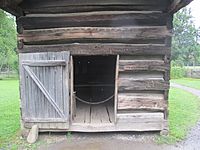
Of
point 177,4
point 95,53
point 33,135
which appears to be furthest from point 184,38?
point 33,135

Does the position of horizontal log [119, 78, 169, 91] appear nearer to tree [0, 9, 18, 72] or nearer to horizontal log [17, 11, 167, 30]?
horizontal log [17, 11, 167, 30]

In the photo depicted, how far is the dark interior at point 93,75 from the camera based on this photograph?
41.1 feet

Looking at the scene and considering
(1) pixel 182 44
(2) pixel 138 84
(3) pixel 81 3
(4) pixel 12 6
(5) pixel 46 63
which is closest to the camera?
(4) pixel 12 6

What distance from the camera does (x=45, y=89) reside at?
21.1ft

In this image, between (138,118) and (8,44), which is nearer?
(138,118)

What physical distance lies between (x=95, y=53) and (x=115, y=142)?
6.98ft

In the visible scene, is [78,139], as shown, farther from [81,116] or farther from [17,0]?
[17,0]

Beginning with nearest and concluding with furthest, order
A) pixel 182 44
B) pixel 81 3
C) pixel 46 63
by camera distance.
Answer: pixel 81 3, pixel 46 63, pixel 182 44

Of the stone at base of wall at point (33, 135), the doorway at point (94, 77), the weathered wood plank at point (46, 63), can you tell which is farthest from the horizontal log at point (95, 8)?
the doorway at point (94, 77)

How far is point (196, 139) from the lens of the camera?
6551mm

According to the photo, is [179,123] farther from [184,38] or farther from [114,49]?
[184,38]

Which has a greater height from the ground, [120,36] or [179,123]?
[120,36]

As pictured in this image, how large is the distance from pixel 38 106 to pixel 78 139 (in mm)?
1254

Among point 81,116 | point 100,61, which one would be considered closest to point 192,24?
point 100,61
